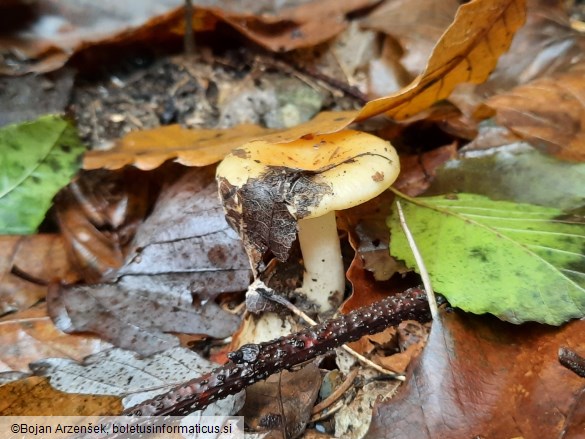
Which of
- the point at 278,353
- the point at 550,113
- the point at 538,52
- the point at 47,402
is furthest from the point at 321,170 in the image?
the point at 538,52

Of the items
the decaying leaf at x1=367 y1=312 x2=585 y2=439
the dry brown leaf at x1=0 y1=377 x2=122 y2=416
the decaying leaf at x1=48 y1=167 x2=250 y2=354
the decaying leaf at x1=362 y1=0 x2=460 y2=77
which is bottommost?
the decaying leaf at x1=48 y1=167 x2=250 y2=354

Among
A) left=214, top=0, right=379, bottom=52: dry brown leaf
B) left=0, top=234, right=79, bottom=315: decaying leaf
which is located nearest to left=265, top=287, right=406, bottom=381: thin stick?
left=0, top=234, right=79, bottom=315: decaying leaf

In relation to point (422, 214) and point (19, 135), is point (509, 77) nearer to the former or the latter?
point (422, 214)

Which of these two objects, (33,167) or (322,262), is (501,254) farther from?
(33,167)

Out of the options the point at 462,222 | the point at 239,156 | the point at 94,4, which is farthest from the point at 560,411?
the point at 94,4

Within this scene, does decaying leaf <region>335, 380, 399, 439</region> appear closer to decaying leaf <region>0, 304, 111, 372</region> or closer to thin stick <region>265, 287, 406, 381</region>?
thin stick <region>265, 287, 406, 381</region>

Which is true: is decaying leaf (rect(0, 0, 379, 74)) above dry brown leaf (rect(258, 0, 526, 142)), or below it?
below

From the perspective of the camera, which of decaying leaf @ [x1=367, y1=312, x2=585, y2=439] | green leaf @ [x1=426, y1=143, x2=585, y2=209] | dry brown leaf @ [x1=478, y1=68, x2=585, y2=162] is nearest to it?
decaying leaf @ [x1=367, y1=312, x2=585, y2=439]
